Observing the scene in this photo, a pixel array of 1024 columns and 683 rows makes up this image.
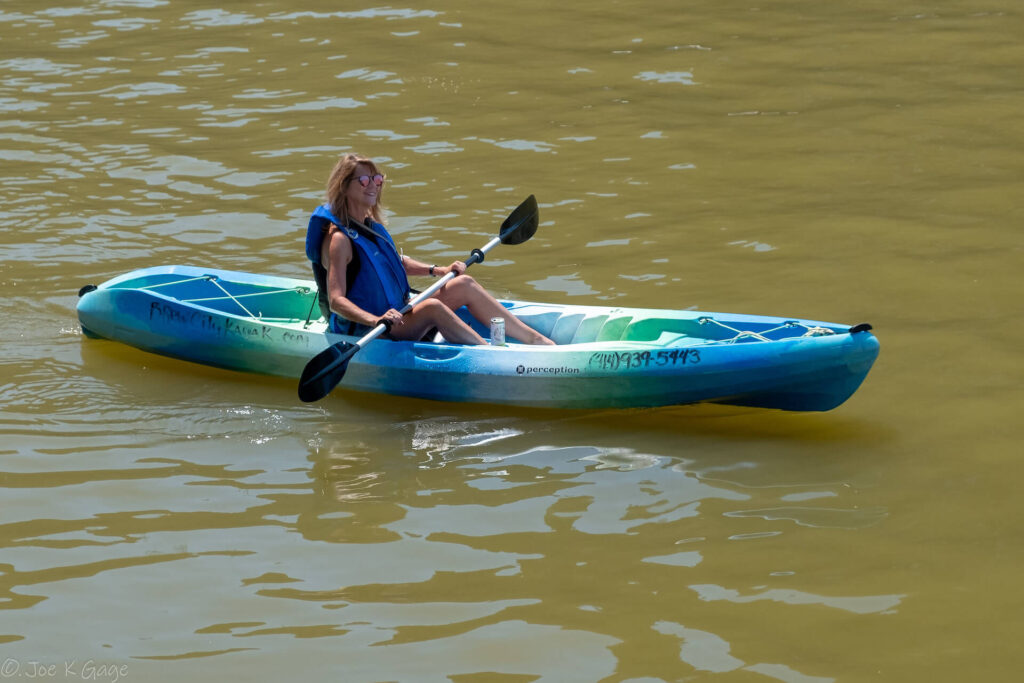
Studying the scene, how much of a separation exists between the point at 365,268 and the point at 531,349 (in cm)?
101

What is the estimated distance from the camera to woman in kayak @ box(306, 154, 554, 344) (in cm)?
678

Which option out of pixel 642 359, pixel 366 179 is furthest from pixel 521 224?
pixel 642 359

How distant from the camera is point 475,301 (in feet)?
23.0

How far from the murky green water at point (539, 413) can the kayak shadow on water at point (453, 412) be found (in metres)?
0.02

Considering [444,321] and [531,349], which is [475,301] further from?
[531,349]

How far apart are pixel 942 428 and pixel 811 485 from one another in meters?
0.85

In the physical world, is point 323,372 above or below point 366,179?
below

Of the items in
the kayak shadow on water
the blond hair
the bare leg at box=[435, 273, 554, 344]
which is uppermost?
the blond hair

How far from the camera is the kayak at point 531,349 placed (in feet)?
20.2

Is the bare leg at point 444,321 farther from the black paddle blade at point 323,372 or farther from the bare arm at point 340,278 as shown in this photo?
the black paddle blade at point 323,372

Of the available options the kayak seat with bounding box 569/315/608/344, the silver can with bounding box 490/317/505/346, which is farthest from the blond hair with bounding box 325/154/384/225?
the kayak seat with bounding box 569/315/608/344

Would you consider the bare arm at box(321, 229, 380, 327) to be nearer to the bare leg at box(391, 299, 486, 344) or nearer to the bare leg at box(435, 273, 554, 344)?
the bare leg at box(391, 299, 486, 344)

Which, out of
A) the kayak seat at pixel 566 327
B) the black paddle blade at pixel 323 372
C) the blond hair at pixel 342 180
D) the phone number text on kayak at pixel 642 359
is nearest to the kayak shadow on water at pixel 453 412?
the black paddle blade at pixel 323 372

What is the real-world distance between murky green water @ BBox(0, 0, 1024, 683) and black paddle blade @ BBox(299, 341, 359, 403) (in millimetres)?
191
